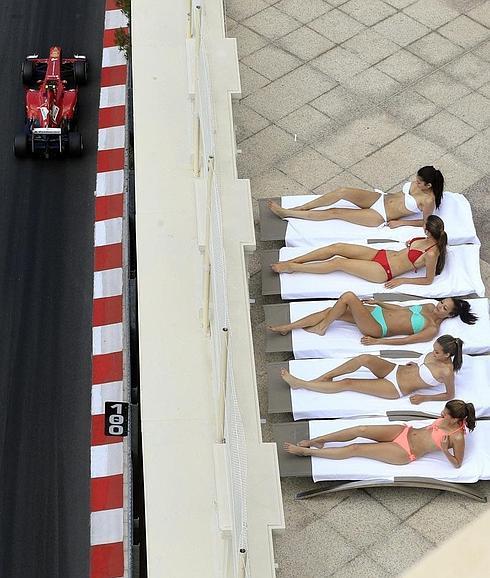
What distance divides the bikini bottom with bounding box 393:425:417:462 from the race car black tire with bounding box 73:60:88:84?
8.79m

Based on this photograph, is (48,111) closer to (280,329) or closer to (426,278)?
(280,329)

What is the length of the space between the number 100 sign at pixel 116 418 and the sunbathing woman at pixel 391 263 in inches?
72.3

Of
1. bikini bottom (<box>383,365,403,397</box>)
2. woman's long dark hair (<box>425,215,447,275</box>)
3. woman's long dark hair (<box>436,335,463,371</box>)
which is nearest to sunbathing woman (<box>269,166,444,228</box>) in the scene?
woman's long dark hair (<box>425,215,447,275</box>)

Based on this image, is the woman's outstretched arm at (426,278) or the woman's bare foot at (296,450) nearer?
the woman's bare foot at (296,450)

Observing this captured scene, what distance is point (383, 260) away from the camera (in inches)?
343

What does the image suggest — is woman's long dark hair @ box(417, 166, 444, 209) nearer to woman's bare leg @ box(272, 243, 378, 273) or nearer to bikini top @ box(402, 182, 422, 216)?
bikini top @ box(402, 182, 422, 216)

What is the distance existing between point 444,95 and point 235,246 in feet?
12.7

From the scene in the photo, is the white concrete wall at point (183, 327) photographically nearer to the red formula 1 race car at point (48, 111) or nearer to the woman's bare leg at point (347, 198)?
the woman's bare leg at point (347, 198)

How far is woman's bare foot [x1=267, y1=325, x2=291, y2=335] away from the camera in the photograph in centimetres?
838

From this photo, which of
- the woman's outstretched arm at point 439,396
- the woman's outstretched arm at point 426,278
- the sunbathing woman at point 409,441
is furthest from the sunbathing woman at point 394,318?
the sunbathing woman at point 409,441

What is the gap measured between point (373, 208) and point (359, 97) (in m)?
1.74

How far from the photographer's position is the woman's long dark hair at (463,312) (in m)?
8.25

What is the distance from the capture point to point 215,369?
7199mm

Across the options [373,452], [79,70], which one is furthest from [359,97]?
[79,70]
